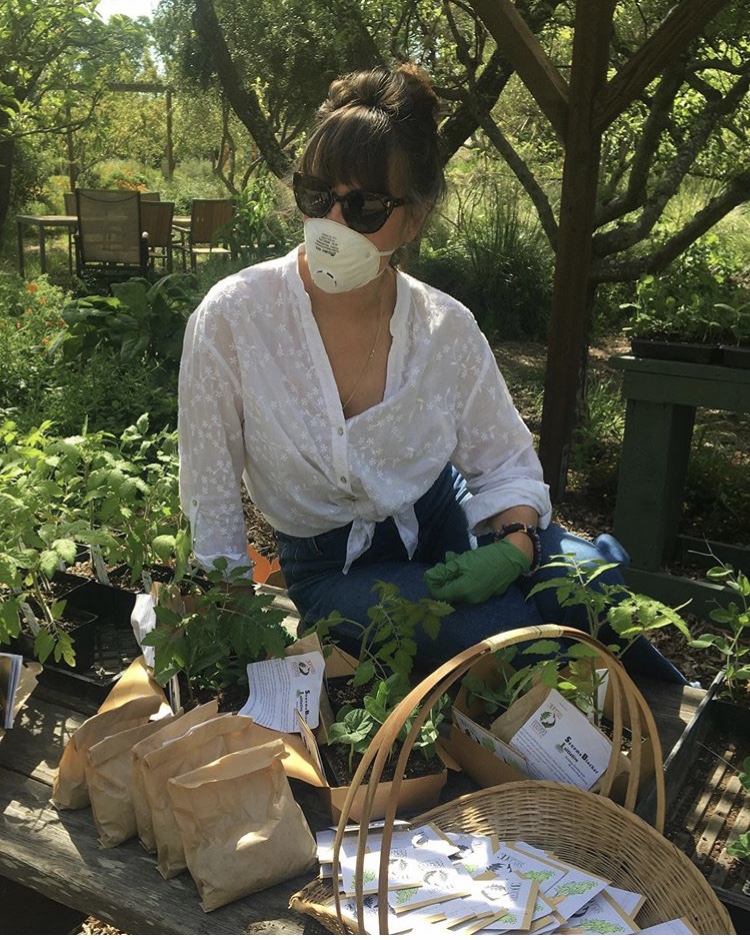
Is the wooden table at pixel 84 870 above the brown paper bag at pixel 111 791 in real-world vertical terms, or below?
below

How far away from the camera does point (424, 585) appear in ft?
6.17

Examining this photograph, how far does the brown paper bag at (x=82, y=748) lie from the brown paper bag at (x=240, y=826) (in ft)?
0.75

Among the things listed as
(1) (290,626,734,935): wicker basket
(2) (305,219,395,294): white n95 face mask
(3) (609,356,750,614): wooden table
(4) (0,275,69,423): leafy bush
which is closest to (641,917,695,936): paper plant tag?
(1) (290,626,734,935): wicker basket

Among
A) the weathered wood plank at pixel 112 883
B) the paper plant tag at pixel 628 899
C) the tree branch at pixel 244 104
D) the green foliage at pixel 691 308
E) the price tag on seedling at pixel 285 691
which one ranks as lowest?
the weathered wood plank at pixel 112 883

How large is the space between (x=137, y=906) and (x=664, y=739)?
3.10 feet

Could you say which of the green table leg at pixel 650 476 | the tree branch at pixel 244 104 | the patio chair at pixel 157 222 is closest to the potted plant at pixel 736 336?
the green table leg at pixel 650 476

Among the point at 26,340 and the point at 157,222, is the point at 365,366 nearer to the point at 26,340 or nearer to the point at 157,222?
the point at 26,340

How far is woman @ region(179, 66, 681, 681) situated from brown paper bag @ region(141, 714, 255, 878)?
523 millimetres

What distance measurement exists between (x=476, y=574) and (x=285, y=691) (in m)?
0.45

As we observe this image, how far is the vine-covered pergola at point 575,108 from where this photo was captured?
306cm

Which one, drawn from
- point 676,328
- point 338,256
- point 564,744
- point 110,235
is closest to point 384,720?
point 564,744

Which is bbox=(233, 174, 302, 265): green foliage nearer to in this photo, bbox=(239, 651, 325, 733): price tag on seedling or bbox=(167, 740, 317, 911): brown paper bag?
bbox=(239, 651, 325, 733): price tag on seedling

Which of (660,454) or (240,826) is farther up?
(660,454)

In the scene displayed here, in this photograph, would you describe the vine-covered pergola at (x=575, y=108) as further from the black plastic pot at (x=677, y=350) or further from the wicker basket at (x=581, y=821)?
the wicker basket at (x=581, y=821)
